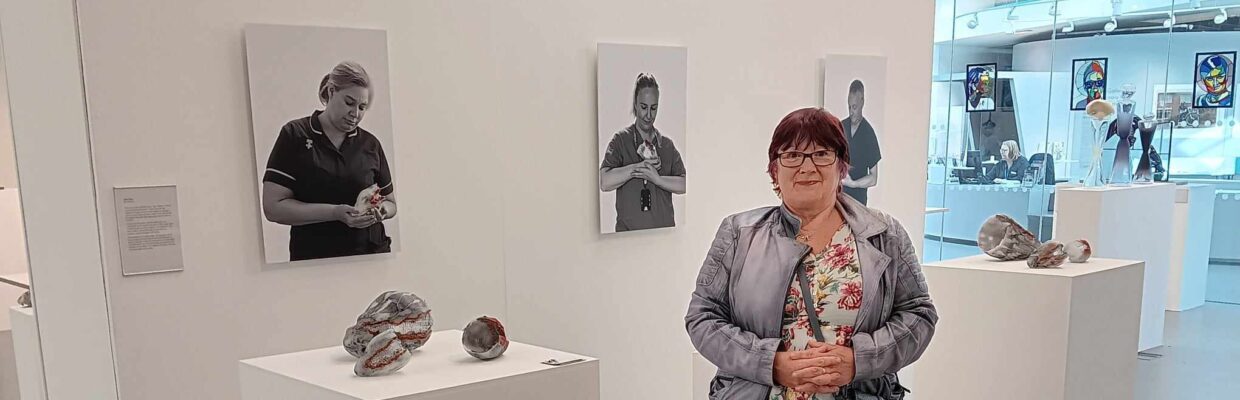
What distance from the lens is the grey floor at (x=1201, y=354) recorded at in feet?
18.3

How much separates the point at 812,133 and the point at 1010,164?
9242 millimetres

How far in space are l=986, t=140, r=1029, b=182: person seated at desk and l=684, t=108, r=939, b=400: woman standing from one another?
896cm

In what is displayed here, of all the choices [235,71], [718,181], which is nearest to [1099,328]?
[718,181]

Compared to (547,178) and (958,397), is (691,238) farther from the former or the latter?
(958,397)

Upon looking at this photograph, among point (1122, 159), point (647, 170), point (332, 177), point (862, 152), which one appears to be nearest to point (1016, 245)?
point (862, 152)

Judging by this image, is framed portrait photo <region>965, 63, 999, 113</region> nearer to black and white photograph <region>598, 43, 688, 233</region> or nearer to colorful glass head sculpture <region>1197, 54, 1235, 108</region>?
colorful glass head sculpture <region>1197, 54, 1235, 108</region>

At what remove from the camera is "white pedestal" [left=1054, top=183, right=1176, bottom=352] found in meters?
6.54

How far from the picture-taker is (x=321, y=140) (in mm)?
3273

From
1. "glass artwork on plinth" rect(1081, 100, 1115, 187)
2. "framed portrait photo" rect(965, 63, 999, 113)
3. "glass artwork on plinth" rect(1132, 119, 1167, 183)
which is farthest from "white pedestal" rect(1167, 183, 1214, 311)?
"framed portrait photo" rect(965, 63, 999, 113)

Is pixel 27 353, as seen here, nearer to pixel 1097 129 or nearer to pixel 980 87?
pixel 1097 129

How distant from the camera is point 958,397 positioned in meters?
4.11

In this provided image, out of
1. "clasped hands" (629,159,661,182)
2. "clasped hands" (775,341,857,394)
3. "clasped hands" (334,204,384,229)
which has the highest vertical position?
"clasped hands" (629,159,661,182)

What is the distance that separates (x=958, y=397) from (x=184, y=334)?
3.46 m

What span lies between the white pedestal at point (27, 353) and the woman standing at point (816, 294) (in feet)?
8.23
